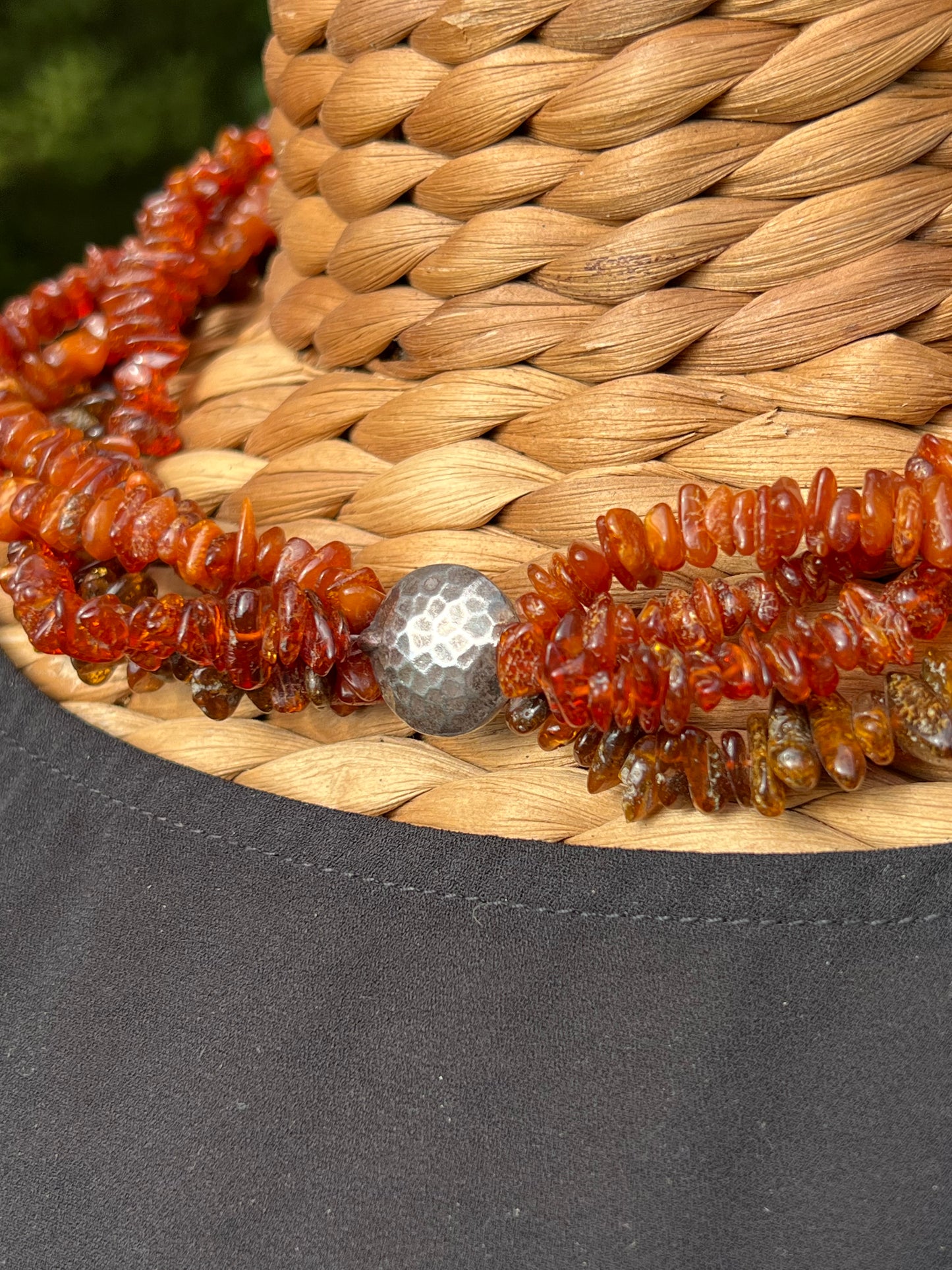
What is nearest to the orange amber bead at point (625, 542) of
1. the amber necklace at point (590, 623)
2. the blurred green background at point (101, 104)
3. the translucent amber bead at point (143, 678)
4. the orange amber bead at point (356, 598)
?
the amber necklace at point (590, 623)

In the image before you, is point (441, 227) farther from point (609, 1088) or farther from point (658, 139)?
point (609, 1088)

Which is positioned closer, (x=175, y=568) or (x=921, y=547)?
(x=921, y=547)

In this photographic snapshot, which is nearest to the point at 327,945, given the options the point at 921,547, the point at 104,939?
the point at 104,939

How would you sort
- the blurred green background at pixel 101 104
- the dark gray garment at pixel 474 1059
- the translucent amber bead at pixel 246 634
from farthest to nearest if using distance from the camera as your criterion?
1. the blurred green background at pixel 101 104
2. the translucent amber bead at pixel 246 634
3. the dark gray garment at pixel 474 1059

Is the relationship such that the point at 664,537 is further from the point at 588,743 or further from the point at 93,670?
the point at 93,670

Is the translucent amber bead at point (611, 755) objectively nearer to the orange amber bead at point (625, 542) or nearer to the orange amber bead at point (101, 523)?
the orange amber bead at point (625, 542)

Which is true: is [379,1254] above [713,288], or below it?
below

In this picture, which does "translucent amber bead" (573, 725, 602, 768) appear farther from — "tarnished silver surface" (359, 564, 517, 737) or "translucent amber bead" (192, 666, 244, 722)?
"translucent amber bead" (192, 666, 244, 722)
